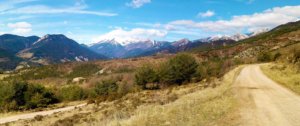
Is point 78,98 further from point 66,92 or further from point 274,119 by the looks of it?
point 274,119

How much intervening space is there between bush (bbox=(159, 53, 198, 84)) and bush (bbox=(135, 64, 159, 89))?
4.68m

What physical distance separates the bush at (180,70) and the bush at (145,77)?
4682 mm

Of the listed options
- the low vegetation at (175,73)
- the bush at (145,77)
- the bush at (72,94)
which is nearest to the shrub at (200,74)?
the low vegetation at (175,73)

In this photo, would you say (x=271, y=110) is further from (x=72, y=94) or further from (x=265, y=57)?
(x=265, y=57)

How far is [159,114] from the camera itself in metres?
27.2

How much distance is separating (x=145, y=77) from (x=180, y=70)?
11.8 meters

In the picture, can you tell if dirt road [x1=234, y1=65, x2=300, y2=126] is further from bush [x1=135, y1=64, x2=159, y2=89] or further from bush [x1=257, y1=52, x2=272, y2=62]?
bush [x1=257, y1=52, x2=272, y2=62]

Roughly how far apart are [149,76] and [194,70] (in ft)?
45.3

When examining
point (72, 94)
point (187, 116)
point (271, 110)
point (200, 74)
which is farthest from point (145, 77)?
point (187, 116)

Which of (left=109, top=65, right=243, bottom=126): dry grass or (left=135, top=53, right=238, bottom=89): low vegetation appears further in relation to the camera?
(left=135, top=53, right=238, bottom=89): low vegetation

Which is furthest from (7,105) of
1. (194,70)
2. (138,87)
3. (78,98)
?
(194,70)

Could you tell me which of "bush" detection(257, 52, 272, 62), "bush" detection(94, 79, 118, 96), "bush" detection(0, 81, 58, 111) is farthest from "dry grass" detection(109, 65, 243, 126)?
"bush" detection(257, 52, 272, 62)

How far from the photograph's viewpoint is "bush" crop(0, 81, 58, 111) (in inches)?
3457

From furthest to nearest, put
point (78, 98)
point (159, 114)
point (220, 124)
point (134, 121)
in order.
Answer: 1. point (78, 98)
2. point (159, 114)
3. point (134, 121)
4. point (220, 124)
